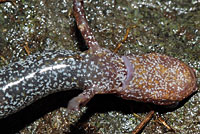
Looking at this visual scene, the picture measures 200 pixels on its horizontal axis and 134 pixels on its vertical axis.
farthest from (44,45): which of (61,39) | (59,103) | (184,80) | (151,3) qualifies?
(184,80)

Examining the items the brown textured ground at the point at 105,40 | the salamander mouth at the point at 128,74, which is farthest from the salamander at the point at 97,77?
the brown textured ground at the point at 105,40

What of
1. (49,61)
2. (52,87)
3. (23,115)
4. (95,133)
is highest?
(49,61)

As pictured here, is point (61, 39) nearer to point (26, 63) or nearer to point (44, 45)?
point (44, 45)

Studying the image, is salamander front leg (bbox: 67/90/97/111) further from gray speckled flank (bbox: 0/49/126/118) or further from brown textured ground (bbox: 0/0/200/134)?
brown textured ground (bbox: 0/0/200/134)

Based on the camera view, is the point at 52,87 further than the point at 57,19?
No

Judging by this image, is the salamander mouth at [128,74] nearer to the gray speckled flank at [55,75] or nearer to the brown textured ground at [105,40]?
the gray speckled flank at [55,75]

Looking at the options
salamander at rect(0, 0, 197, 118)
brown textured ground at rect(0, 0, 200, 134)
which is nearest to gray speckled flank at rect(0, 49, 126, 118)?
salamander at rect(0, 0, 197, 118)

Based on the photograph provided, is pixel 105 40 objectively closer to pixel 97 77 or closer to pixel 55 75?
pixel 97 77

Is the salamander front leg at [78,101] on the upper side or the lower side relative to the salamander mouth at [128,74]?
lower
